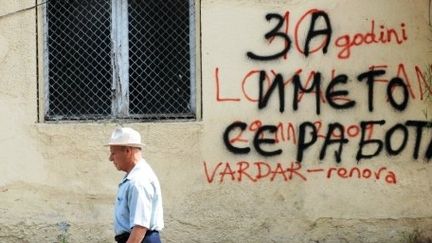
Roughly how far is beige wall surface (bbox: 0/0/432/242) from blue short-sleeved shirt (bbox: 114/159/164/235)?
221 cm

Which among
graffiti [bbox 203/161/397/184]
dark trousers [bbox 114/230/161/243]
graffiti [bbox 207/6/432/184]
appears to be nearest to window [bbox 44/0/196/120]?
graffiti [bbox 207/6/432/184]

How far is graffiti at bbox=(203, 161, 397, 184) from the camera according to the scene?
6.34m

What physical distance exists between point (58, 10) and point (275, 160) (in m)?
→ 2.41

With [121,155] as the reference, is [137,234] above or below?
below

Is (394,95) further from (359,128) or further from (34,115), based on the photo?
(34,115)

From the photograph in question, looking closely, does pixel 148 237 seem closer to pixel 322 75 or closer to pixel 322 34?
pixel 322 75

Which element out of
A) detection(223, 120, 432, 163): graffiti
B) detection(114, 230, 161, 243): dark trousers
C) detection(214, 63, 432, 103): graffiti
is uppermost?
detection(214, 63, 432, 103): graffiti

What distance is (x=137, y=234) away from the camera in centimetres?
396

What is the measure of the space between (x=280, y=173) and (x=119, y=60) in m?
1.79

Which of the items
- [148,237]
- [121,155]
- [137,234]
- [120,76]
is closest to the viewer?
[137,234]

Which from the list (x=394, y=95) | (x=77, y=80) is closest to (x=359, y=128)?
(x=394, y=95)

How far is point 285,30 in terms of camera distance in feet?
20.8

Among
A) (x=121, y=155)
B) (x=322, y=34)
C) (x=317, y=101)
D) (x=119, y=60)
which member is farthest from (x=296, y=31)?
(x=121, y=155)

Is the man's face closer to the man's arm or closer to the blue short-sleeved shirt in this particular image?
the blue short-sleeved shirt
